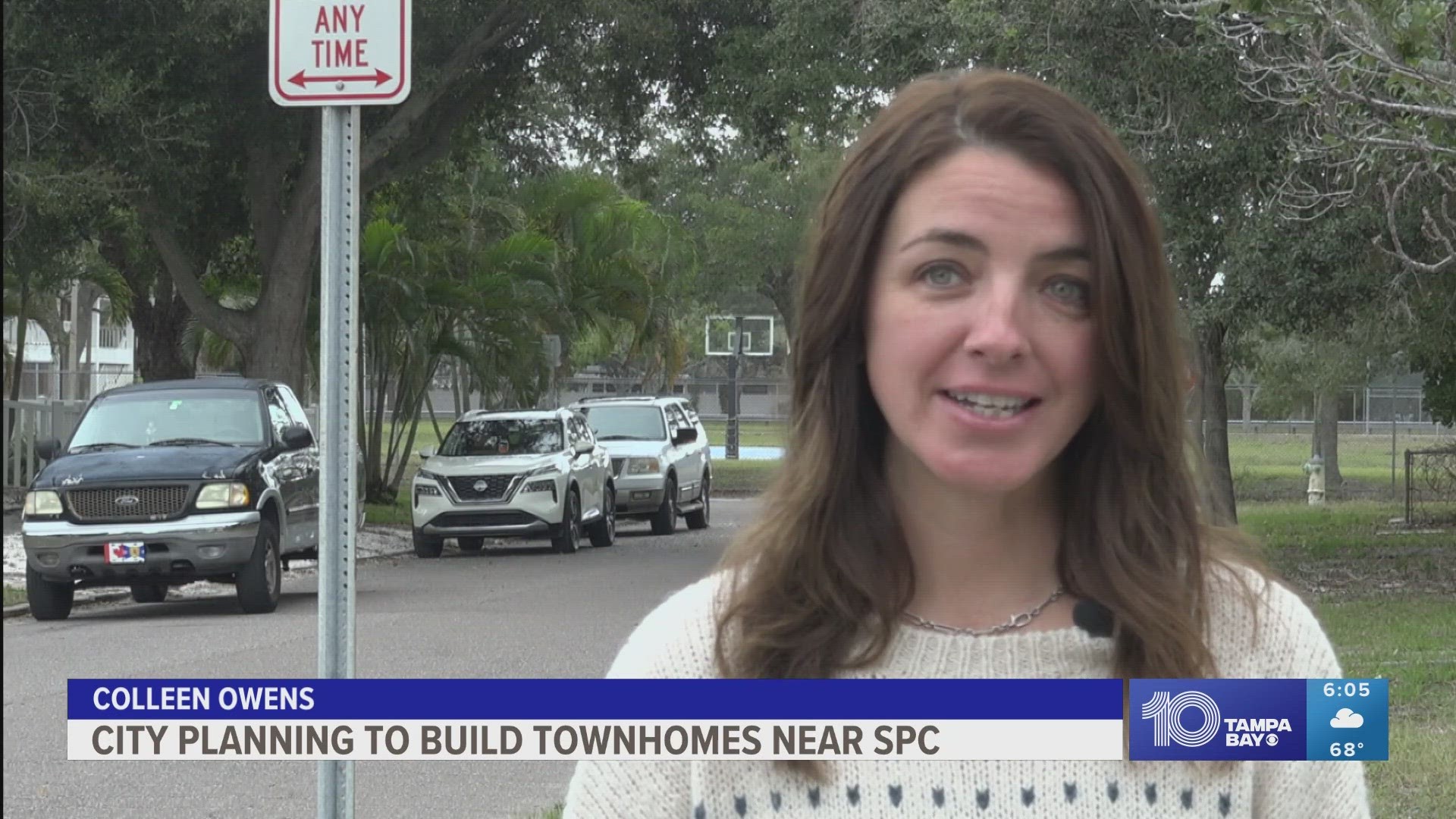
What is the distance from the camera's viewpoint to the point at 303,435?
17.7 m

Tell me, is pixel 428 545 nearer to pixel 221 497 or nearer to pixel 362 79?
pixel 221 497

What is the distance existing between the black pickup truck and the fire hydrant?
2151 centimetres

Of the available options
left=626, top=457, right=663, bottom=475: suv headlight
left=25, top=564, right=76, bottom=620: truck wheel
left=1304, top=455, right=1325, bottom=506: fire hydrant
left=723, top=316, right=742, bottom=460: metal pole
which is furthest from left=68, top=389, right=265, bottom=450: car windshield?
left=723, top=316, right=742, bottom=460: metal pole

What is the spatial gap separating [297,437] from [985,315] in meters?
16.0

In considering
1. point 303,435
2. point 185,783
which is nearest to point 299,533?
point 303,435

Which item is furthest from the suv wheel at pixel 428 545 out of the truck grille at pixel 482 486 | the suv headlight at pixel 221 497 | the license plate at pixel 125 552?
the license plate at pixel 125 552

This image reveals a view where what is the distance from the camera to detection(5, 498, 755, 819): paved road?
855cm

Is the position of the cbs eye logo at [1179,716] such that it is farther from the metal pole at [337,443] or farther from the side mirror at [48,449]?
the side mirror at [48,449]

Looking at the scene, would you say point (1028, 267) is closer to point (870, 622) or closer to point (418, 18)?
point (870, 622)

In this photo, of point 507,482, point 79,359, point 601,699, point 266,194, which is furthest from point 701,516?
point 79,359

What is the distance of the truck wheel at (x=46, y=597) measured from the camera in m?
16.0

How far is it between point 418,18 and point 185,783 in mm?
15205

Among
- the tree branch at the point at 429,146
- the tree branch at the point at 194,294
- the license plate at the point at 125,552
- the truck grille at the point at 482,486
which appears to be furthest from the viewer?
the tree branch at the point at 429,146

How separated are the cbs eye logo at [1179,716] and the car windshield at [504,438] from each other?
71.2 feet
